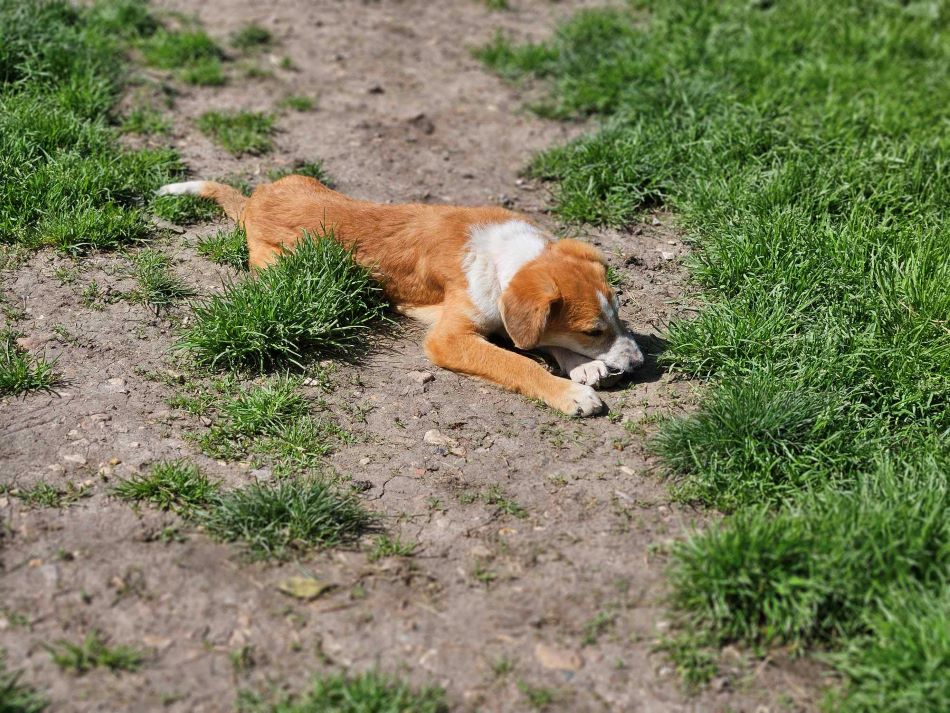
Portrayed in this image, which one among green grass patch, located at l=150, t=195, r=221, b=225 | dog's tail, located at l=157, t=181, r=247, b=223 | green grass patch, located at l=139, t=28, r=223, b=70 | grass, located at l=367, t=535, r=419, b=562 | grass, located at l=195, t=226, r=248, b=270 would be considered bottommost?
grass, located at l=367, t=535, r=419, b=562

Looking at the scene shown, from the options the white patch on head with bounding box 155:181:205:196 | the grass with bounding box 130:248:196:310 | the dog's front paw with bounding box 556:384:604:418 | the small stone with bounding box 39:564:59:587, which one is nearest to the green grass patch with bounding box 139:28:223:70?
the white patch on head with bounding box 155:181:205:196

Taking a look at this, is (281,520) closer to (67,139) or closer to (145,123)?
(67,139)

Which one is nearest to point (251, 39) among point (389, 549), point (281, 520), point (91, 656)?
point (281, 520)

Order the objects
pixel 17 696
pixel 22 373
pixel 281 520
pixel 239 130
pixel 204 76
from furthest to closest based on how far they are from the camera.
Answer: pixel 204 76, pixel 239 130, pixel 22 373, pixel 281 520, pixel 17 696

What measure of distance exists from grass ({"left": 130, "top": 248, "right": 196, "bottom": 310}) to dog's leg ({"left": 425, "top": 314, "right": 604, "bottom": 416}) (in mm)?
1557

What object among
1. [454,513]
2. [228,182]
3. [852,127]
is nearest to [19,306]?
[228,182]

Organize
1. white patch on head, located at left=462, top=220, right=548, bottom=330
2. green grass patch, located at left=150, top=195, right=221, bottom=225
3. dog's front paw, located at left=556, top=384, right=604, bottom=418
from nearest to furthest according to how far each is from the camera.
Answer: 1. dog's front paw, located at left=556, top=384, right=604, bottom=418
2. white patch on head, located at left=462, top=220, right=548, bottom=330
3. green grass patch, located at left=150, top=195, right=221, bottom=225

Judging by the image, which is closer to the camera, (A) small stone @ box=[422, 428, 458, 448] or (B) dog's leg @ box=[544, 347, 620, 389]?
(A) small stone @ box=[422, 428, 458, 448]

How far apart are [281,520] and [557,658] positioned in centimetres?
135

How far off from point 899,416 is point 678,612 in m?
1.89

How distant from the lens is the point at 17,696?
3.63 metres

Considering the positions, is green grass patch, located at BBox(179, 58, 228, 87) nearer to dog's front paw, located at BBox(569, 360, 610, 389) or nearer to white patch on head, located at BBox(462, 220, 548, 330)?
white patch on head, located at BBox(462, 220, 548, 330)

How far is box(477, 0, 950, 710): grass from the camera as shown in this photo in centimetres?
411

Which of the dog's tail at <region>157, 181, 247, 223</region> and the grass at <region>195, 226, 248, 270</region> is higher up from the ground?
the dog's tail at <region>157, 181, 247, 223</region>
